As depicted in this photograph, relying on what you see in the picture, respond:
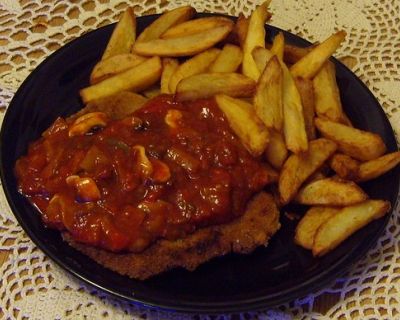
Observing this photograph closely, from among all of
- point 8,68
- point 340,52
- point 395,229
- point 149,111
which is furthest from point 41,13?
point 395,229

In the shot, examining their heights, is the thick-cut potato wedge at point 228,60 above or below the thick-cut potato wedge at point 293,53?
above

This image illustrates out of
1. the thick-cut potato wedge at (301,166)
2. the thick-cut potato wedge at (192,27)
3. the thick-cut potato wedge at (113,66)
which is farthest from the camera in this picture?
the thick-cut potato wedge at (192,27)

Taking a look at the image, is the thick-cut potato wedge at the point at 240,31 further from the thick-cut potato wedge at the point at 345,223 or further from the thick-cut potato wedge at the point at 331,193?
the thick-cut potato wedge at the point at 345,223

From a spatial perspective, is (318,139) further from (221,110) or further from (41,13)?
(41,13)

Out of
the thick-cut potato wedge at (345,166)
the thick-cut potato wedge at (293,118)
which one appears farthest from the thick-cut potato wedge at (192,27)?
the thick-cut potato wedge at (345,166)

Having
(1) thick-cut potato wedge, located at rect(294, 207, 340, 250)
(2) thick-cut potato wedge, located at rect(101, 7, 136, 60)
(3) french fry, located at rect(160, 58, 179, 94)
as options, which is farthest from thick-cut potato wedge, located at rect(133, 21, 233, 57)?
(1) thick-cut potato wedge, located at rect(294, 207, 340, 250)

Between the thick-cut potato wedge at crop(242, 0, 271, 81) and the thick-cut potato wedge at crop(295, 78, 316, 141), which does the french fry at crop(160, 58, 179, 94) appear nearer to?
the thick-cut potato wedge at crop(242, 0, 271, 81)

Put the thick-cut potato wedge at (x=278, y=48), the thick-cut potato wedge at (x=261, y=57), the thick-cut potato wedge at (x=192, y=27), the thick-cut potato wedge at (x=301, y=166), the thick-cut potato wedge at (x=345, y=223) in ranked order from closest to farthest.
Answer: the thick-cut potato wedge at (x=345, y=223) → the thick-cut potato wedge at (x=301, y=166) → the thick-cut potato wedge at (x=261, y=57) → the thick-cut potato wedge at (x=278, y=48) → the thick-cut potato wedge at (x=192, y=27)
